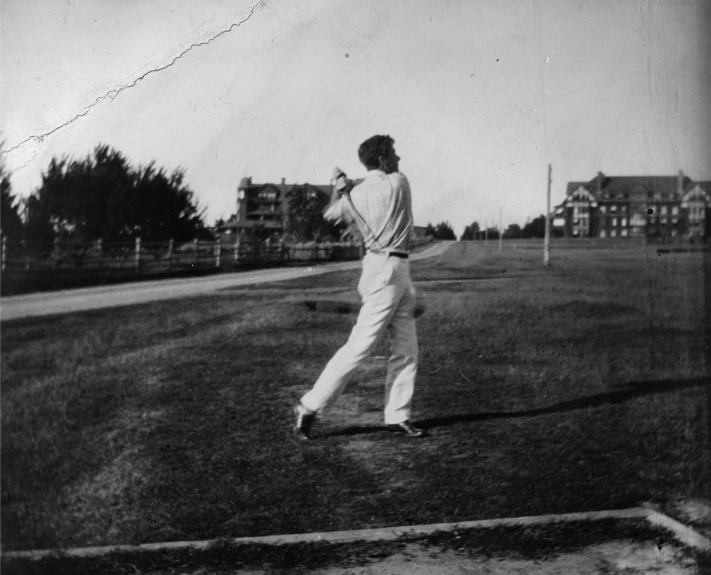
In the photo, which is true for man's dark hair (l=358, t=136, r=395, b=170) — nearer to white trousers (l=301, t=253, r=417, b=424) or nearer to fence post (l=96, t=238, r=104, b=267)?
white trousers (l=301, t=253, r=417, b=424)

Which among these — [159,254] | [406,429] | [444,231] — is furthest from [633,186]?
[159,254]

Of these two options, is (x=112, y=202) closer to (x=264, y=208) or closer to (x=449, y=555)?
(x=264, y=208)

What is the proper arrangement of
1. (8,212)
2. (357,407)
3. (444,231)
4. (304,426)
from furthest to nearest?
1. (444,231)
2. (357,407)
3. (304,426)
4. (8,212)

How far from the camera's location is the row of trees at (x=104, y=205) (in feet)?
10.4

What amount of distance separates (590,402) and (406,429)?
982 millimetres

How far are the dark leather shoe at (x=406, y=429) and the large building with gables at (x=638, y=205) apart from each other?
49.7 inches

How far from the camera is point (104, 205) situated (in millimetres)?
3275

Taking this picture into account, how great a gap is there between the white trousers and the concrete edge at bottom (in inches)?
20.7

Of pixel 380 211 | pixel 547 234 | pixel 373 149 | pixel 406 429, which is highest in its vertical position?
pixel 373 149

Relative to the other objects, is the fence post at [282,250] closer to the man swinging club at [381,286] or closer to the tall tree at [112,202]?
the man swinging club at [381,286]

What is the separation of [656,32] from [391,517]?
2800mm

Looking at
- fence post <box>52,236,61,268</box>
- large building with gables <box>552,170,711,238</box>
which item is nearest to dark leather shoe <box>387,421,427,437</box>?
large building with gables <box>552,170,711,238</box>

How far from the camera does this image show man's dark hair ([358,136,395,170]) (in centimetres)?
350

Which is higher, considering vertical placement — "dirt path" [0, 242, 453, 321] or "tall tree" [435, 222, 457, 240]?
"tall tree" [435, 222, 457, 240]
